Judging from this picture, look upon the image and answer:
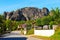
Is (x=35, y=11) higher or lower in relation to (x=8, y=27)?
higher

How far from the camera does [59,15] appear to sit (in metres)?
68.3

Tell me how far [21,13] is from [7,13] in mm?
12842

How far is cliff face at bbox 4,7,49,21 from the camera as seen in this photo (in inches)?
6796

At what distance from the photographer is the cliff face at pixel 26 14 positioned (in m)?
173

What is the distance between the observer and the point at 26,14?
181250 mm

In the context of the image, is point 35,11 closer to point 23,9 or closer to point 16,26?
point 23,9

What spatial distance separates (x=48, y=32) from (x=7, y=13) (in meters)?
131

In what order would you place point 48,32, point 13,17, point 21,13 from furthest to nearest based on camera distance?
point 21,13 → point 13,17 → point 48,32

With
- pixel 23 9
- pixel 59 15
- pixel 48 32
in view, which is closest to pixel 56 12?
pixel 59 15

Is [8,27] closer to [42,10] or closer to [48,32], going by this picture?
[42,10]

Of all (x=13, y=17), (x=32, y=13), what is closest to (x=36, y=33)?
(x=13, y=17)

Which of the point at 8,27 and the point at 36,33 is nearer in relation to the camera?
the point at 36,33

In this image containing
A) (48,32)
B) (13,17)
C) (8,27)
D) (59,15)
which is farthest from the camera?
(13,17)

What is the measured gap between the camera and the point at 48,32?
47.1 meters
